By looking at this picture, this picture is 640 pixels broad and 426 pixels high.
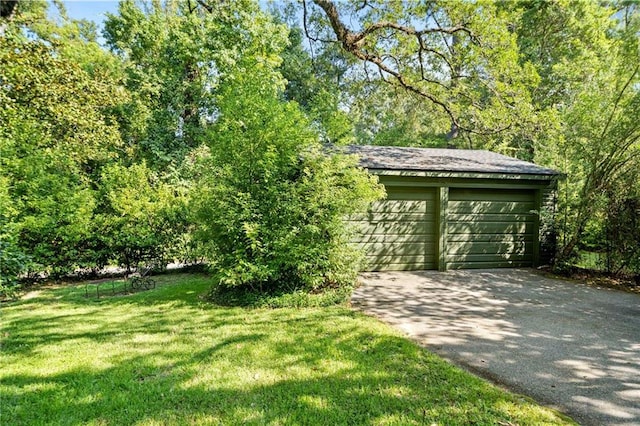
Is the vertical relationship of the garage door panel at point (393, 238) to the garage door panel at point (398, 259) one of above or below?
above

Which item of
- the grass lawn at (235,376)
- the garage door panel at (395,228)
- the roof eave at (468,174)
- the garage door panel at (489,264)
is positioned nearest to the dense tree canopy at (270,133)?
the roof eave at (468,174)

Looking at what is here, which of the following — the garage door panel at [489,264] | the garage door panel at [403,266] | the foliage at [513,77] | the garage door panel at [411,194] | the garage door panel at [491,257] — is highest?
the foliage at [513,77]

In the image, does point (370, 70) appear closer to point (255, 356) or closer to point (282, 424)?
point (255, 356)

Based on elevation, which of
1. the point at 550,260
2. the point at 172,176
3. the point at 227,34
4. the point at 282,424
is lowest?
the point at 282,424

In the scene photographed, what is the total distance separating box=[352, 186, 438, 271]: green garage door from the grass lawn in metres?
3.23

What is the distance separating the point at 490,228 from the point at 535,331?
4.51 metres

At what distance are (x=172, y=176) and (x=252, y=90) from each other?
829 cm

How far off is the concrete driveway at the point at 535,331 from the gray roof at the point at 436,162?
2.45 metres

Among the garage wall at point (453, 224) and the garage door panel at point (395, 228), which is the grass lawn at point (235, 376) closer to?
the garage door panel at point (395, 228)

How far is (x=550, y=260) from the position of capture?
322 inches

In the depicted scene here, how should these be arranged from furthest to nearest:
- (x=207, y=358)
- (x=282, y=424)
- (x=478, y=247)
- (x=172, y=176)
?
(x=172, y=176), (x=478, y=247), (x=207, y=358), (x=282, y=424)

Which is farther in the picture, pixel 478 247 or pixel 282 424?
pixel 478 247

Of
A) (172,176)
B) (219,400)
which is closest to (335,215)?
(219,400)

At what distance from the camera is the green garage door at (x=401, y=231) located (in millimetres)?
7637
